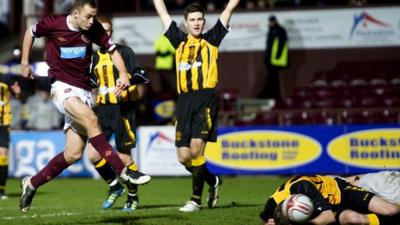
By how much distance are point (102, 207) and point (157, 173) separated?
274 inches

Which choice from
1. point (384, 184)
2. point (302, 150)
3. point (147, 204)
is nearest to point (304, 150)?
point (302, 150)

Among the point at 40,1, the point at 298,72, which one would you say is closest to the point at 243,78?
the point at 298,72

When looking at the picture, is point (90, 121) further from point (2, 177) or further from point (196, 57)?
point (2, 177)

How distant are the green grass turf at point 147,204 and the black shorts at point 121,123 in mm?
853

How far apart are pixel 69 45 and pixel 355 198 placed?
347 centimetres

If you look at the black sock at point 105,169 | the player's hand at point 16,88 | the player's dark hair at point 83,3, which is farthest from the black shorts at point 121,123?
the player's hand at point 16,88

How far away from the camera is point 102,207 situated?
1177 centimetres

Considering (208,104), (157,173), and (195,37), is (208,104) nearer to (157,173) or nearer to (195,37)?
(195,37)

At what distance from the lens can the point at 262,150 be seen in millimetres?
18172

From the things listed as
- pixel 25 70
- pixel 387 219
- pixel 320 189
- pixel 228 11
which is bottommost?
pixel 387 219

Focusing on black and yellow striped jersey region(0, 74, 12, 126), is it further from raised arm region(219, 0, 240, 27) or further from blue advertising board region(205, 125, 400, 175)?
blue advertising board region(205, 125, 400, 175)

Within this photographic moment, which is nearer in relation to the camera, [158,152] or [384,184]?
[384,184]

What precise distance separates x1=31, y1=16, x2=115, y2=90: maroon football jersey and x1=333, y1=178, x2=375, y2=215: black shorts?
2948 mm

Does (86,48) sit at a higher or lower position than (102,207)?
higher
